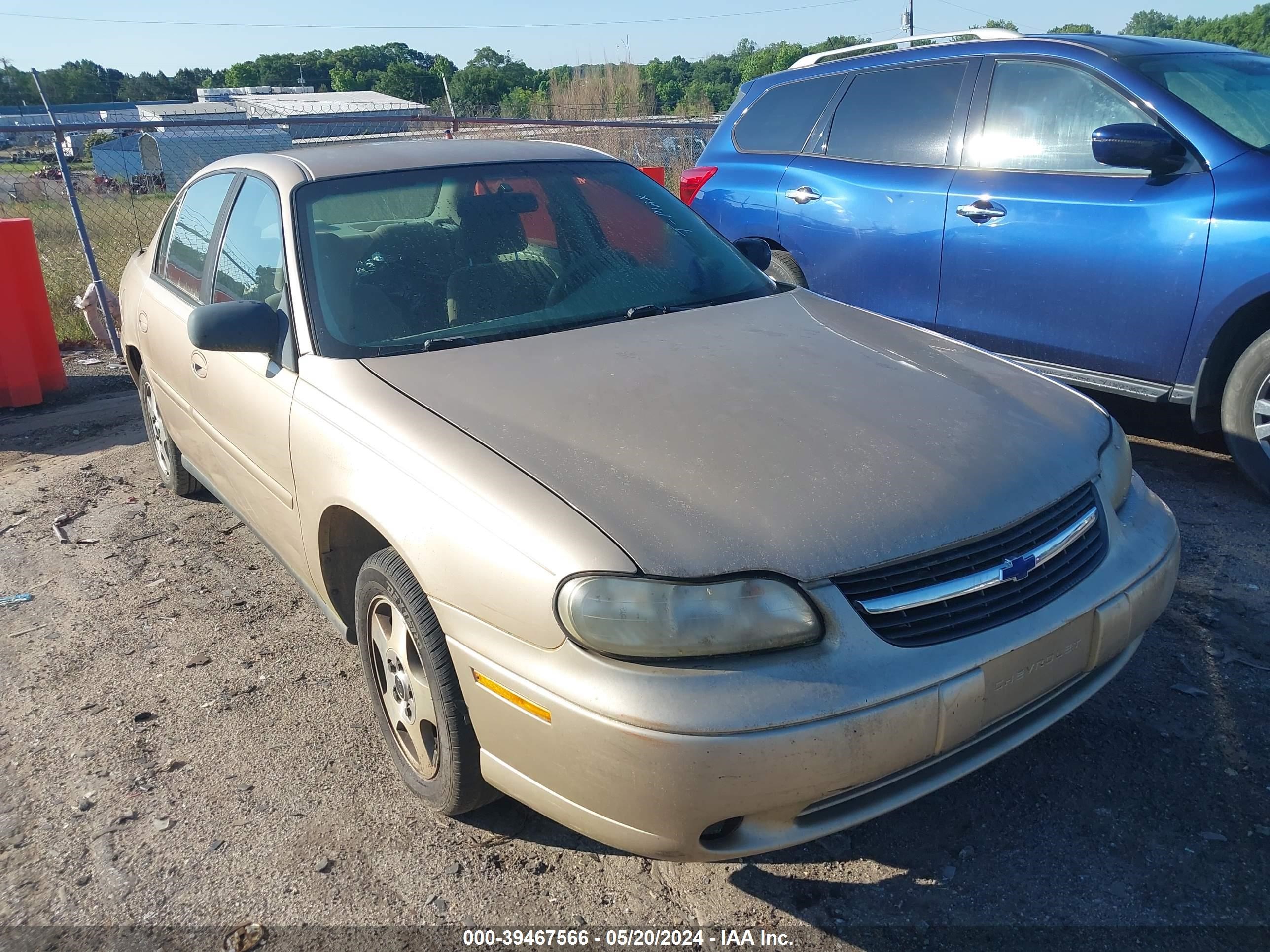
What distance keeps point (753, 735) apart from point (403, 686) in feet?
3.63

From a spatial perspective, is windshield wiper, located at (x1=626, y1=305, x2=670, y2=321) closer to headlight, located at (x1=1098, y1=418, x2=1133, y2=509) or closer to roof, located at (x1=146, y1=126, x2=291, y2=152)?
headlight, located at (x1=1098, y1=418, x2=1133, y2=509)

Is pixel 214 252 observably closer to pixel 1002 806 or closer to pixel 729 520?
pixel 729 520

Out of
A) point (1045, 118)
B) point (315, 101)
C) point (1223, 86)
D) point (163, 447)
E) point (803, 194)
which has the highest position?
point (315, 101)

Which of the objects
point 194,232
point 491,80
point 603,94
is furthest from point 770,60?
A: point 194,232

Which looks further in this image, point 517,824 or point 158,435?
point 158,435

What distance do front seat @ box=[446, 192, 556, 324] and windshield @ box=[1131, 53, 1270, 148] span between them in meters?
3.08

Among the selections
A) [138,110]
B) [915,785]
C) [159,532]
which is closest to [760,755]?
[915,785]

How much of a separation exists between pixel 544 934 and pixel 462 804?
39 centimetres

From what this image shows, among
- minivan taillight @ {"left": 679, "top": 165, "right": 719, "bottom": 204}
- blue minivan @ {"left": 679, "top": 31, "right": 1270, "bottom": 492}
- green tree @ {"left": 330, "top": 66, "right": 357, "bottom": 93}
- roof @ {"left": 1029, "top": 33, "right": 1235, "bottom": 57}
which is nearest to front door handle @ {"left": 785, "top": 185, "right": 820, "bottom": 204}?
blue minivan @ {"left": 679, "top": 31, "right": 1270, "bottom": 492}

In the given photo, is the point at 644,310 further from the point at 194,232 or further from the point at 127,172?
the point at 127,172

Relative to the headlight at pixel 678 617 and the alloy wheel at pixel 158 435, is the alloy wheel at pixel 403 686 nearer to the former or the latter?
the headlight at pixel 678 617

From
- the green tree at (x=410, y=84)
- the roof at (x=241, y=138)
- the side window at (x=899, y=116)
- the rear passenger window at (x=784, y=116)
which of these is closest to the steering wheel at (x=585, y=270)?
the side window at (x=899, y=116)

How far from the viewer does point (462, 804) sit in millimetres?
2494

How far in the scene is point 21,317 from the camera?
663cm
